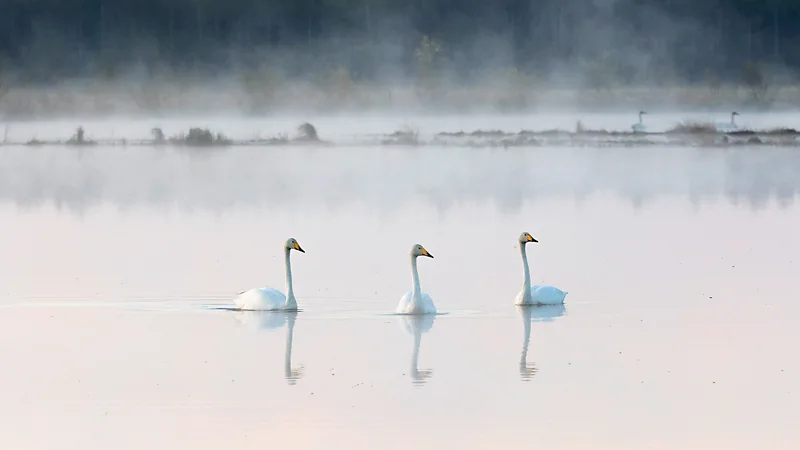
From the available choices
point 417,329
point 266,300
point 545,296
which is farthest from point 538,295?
point 266,300

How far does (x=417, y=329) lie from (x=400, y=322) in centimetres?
41

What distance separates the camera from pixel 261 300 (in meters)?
14.2

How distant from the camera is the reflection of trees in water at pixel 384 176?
2611 centimetres

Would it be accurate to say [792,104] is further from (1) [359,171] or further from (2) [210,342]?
(2) [210,342]

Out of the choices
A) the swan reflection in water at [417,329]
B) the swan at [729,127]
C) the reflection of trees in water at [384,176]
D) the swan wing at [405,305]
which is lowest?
the swan reflection in water at [417,329]

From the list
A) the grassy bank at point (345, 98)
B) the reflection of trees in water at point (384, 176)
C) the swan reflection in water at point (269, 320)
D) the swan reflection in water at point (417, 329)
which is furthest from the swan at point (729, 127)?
A: the swan reflection in water at point (417, 329)

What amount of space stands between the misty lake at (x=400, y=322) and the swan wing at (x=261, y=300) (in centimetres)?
17

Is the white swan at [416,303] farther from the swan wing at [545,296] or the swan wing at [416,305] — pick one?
the swan wing at [545,296]

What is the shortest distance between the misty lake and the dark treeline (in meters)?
39.1

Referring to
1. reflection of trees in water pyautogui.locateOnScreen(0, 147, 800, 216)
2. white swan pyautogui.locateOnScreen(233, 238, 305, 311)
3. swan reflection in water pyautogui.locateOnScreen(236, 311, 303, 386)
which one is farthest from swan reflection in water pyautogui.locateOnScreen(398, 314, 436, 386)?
reflection of trees in water pyautogui.locateOnScreen(0, 147, 800, 216)

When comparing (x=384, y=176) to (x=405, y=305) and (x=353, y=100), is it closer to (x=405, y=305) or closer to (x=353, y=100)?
(x=405, y=305)

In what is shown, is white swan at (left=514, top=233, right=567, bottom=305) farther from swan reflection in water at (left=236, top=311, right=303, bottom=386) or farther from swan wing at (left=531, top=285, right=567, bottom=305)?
swan reflection in water at (left=236, top=311, right=303, bottom=386)

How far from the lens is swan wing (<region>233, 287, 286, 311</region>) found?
14188 millimetres

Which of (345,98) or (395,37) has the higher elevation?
(395,37)
